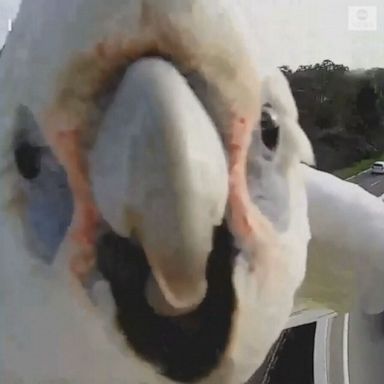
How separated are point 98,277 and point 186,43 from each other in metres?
0.14

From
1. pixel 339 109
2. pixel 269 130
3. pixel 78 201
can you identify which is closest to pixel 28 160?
pixel 78 201

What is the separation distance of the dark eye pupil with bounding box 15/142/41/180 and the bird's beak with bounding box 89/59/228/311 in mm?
38

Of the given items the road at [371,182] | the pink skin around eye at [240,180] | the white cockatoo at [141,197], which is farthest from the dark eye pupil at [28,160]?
the road at [371,182]

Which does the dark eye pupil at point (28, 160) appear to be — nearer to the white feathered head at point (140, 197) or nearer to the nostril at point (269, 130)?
the white feathered head at point (140, 197)

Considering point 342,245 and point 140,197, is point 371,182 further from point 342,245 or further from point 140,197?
point 140,197

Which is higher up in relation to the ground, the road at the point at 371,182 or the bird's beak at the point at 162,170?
the bird's beak at the point at 162,170

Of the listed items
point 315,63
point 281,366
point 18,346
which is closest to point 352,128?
point 315,63

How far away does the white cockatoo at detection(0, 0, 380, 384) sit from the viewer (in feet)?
1.32

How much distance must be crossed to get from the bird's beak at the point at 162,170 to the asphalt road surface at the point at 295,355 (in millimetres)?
141

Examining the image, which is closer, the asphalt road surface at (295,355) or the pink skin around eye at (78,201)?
the pink skin around eye at (78,201)

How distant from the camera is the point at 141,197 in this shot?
0.40m

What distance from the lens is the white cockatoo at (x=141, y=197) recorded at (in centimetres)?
40

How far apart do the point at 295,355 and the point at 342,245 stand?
10cm

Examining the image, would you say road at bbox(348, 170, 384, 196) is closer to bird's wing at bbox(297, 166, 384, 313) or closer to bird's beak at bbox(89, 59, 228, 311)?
bird's wing at bbox(297, 166, 384, 313)
